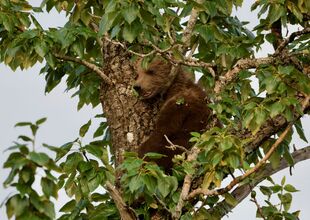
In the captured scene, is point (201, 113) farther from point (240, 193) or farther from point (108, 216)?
point (108, 216)

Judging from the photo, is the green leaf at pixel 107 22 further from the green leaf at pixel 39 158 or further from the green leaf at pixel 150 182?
the green leaf at pixel 39 158

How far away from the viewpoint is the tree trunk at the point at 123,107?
21.0 feet

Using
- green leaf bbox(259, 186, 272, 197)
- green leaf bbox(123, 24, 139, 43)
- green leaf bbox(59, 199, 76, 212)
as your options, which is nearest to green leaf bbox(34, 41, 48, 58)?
green leaf bbox(123, 24, 139, 43)

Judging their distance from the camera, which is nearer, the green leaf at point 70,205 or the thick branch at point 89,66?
the green leaf at point 70,205

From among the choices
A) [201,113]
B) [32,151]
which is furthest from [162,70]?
[32,151]

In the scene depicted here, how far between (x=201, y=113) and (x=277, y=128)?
1011 millimetres

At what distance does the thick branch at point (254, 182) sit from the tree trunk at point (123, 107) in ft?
3.12

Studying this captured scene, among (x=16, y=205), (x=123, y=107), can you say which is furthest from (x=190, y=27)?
(x=16, y=205)

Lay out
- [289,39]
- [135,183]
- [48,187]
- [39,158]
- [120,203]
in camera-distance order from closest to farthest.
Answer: [39,158]
[48,187]
[135,183]
[120,203]
[289,39]

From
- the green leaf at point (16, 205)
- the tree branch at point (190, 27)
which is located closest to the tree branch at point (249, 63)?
the tree branch at point (190, 27)

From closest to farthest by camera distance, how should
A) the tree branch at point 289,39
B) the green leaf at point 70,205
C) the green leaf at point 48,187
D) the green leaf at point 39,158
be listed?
1. the green leaf at point 39,158
2. the green leaf at point 48,187
3. the tree branch at point 289,39
4. the green leaf at point 70,205

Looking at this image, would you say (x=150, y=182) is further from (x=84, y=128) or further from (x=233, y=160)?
(x=84, y=128)

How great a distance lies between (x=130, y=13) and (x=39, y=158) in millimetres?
2158

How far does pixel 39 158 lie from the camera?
133 inches
